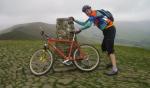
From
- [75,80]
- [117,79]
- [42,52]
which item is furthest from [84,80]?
[42,52]

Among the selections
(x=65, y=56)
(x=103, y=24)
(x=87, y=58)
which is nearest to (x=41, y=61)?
(x=65, y=56)

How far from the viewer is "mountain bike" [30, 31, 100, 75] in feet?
38.9

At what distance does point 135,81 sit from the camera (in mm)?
11039

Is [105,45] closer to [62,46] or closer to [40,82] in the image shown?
[62,46]

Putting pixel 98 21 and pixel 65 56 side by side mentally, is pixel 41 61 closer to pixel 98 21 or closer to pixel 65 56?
pixel 65 56

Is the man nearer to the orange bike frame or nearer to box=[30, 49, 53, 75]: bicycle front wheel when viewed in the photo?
the orange bike frame

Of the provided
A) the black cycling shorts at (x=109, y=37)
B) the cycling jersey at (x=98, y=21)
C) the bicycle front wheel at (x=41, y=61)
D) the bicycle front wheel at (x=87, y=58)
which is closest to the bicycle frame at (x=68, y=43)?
the bicycle front wheel at (x=87, y=58)

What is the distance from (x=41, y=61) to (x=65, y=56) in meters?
1.13

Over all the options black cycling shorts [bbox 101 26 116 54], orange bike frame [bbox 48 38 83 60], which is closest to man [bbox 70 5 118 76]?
black cycling shorts [bbox 101 26 116 54]

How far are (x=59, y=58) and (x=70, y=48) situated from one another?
1147 mm

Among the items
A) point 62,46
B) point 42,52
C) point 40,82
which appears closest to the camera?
point 40,82

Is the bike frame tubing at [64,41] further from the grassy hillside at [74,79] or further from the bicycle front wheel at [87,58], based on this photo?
the grassy hillside at [74,79]

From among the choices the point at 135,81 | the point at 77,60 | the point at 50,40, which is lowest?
the point at 135,81

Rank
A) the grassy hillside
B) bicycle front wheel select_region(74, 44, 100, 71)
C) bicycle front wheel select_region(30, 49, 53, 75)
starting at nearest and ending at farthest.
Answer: the grassy hillside, bicycle front wheel select_region(30, 49, 53, 75), bicycle front wheel select_region(74, 44, 100, 71)
